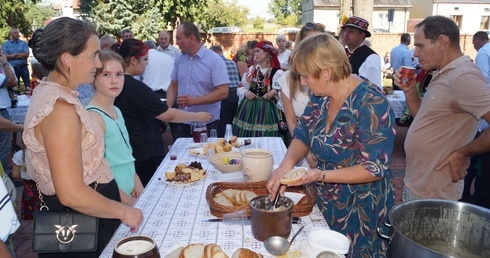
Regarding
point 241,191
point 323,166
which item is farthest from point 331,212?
point 241,191

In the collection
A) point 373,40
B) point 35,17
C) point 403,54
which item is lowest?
point 403,54

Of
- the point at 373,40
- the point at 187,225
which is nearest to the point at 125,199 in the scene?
the point at 187,225

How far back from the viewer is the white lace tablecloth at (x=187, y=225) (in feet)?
4.99

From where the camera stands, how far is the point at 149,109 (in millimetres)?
2896

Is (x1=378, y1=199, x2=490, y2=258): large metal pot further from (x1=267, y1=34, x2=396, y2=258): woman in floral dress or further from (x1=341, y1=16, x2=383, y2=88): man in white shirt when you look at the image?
(x1=341, y1=16, x2=383, y2=88): man in white shirt

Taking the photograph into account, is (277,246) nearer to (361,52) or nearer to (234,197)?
(234,197)

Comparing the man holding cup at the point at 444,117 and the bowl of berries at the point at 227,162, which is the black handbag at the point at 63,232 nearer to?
the bowl of berries at the point at 227,162

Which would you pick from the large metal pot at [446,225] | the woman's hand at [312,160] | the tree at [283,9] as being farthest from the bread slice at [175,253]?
the tree at [283,9]

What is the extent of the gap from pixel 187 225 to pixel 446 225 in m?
1.16

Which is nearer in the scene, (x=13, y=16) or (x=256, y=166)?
(x=256, y=166)

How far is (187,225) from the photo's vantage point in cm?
171

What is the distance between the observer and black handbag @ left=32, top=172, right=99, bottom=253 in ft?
5.22

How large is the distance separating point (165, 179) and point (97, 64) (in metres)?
0.83

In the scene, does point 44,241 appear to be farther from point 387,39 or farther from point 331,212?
point 387,39
